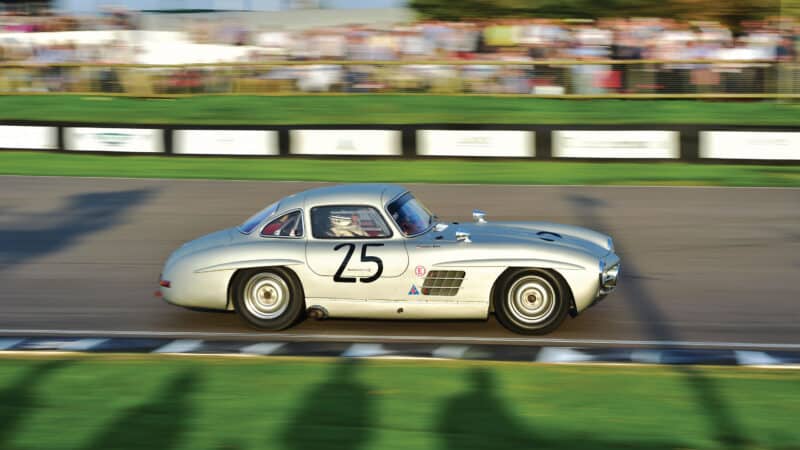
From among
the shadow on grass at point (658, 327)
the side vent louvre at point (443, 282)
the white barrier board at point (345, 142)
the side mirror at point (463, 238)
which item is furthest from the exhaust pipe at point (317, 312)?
the white barrier board at point (345, 142)

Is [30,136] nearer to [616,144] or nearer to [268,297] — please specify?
[616,144]

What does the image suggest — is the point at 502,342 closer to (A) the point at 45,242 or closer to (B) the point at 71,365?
(B) the point at 71,365

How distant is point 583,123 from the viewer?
17.3m

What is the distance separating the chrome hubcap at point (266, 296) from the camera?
7246mm

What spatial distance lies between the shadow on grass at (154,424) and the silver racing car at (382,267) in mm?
1802

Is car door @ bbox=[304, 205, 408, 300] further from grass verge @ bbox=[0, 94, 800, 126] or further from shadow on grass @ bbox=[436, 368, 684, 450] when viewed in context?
grass verge @ bbox=[0, 94, 800, 126]

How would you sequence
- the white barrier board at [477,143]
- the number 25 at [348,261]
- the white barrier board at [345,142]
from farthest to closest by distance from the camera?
the white barrier board at [345,142], the white barrier board at [477,143], the number 25 at [348,261]

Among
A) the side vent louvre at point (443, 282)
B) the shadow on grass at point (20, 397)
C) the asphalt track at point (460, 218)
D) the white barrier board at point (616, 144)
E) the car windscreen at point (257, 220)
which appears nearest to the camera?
the shadow on grass at point (20, 397)

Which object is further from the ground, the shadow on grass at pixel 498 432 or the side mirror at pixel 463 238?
the side mirror at pixel 463 238

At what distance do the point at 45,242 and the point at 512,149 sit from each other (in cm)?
828

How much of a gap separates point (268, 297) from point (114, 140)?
38.4 ft

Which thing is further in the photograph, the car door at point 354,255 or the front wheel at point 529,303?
the car door at point 354,255

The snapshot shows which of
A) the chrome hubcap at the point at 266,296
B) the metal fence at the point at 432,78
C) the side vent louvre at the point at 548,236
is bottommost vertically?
the chrome hubcap at the point at 266,296

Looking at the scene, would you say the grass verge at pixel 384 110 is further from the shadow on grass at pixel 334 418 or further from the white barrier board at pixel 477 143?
the shadow on grass at pixel 334 418
